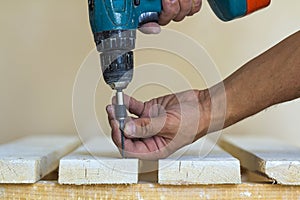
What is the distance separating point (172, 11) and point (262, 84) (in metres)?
0.21

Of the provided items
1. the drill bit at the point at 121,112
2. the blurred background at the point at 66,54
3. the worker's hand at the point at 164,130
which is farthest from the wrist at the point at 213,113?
the blurred background at the point at 66,54

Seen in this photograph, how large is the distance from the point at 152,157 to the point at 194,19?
0.73 m

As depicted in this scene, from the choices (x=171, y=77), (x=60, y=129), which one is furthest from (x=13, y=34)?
(x=171, y=77)

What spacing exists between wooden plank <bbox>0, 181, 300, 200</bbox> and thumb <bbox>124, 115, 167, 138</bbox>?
0.07 meters

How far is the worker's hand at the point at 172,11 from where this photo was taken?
780mm

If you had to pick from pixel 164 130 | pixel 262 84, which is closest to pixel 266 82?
pixel 262 84

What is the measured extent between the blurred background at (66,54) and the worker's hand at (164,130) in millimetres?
640

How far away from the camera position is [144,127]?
66 cm

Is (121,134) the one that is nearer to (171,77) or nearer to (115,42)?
(115,42)

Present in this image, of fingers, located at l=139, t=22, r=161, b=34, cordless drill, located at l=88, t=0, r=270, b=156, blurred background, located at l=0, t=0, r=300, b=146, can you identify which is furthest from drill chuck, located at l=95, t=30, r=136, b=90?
blurred background, located at l=0, t=0, r=300, b=146

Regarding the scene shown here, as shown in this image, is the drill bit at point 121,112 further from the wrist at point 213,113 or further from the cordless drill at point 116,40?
the wrist at point 213,113

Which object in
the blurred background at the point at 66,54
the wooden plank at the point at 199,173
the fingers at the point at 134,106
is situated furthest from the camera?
the blurred background at the point at 66,54

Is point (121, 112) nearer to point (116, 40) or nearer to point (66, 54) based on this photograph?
point (116, 40)

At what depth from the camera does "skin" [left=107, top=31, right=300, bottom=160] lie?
656mm
